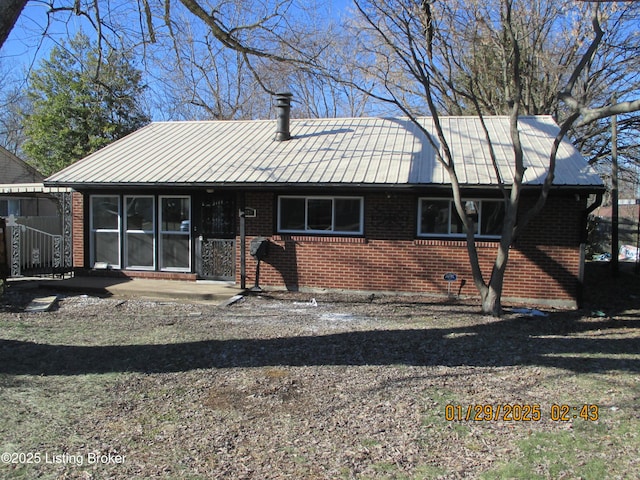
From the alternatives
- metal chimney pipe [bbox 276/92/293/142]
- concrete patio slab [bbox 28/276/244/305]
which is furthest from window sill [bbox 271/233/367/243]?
metal chimney pipe [bbox 276/92/293/142]

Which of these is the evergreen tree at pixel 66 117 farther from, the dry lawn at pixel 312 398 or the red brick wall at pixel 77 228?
the dry lawn at pixel 312 398

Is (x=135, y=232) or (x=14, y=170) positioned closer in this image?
(x=135, y=232)

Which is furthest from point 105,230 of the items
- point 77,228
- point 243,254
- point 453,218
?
point 453,218

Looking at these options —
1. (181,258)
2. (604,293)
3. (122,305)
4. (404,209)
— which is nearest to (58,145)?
(181,258)

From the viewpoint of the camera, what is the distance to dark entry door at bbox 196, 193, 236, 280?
11.4 meters

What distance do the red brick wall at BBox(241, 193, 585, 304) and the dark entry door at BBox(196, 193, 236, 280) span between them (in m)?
0.47

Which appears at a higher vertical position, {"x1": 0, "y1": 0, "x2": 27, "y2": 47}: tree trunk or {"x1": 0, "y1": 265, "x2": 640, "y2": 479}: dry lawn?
{"x1": 0, "y1": 0, "x2": 27, "y2": 47}: tree trunk

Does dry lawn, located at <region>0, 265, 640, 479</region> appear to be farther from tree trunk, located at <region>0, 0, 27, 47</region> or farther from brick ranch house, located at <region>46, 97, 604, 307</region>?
tree trunk, located at <region>0, 0, 27, 47</region>

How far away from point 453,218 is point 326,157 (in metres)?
3.21

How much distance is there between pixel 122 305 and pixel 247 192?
11.6 feet

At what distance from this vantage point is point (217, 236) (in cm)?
1148

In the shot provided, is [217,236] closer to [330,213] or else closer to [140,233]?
[140,233]

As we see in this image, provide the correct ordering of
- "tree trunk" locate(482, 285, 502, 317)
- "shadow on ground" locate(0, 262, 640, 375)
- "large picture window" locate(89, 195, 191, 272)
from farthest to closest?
1. "large picture window" locate(89, 195, 191, 272)
2. "tree trunk" locate(482, 285, 502, 317)
3. "shadow on ground" locate(0, 262, 640, 375)

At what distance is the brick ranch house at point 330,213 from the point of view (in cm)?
1008
